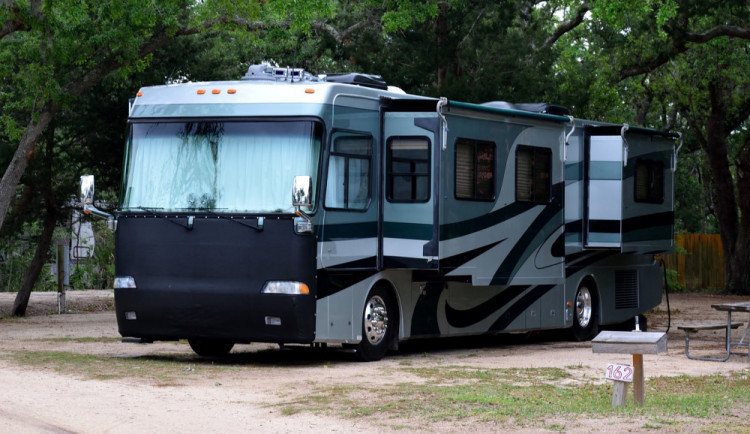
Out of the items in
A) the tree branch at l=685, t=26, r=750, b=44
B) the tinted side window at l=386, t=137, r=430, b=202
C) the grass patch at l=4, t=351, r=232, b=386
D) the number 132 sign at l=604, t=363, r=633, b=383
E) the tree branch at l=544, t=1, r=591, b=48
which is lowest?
the grass patch at l=4, t=351, r=232, b=386

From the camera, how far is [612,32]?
1164 inches

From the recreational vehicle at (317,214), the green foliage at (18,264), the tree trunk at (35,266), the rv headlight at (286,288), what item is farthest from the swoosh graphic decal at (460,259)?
the green foliage at (18,264)

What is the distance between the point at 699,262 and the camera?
41188 mm

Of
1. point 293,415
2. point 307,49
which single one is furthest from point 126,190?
point 307,49

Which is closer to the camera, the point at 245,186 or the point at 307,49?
the point at 245,186

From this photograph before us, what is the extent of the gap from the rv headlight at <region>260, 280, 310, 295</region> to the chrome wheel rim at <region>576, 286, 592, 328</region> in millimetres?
6611

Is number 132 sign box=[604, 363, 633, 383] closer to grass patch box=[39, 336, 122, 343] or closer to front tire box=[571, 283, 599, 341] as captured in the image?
front tire box=[571, 283, 599, 341]

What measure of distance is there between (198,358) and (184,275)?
1.67 meters

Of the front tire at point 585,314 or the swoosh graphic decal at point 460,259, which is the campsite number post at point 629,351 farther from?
the front tire at point 585,314

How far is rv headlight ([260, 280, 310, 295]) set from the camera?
Result: 45.5 ft

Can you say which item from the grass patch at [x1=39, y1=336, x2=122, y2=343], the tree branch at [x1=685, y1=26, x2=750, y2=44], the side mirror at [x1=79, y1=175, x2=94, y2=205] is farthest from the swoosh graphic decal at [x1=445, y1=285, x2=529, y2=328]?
the tree branch at [x1=685, y1=26, x2=750, y2=44]

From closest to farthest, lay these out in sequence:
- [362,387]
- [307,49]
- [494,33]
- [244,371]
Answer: [362,387] < [244,371] < [494,33] < [307,49]

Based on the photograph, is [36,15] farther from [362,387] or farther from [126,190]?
[362,387]

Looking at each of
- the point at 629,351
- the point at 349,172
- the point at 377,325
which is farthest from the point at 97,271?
the point at 629,351
